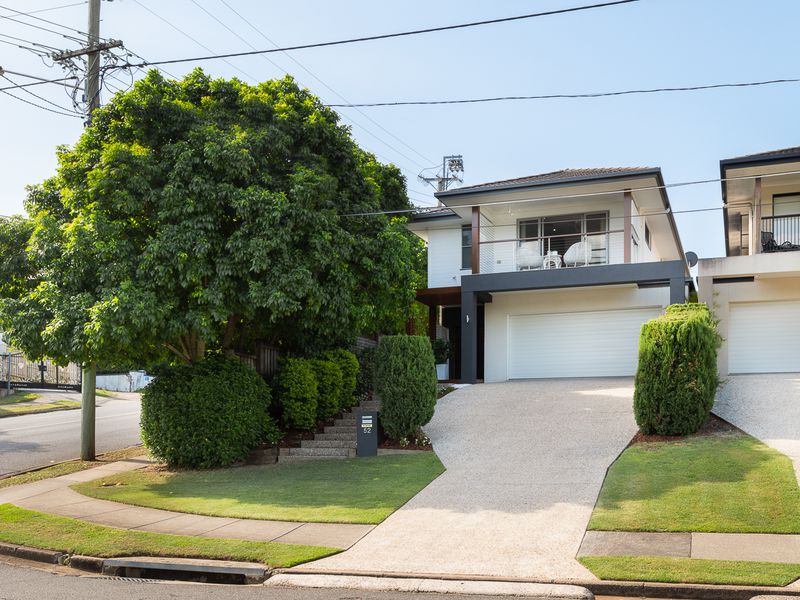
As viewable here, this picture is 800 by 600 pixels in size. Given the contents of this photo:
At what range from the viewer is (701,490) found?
34.4ft

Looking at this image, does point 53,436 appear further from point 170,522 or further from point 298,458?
point 170,522

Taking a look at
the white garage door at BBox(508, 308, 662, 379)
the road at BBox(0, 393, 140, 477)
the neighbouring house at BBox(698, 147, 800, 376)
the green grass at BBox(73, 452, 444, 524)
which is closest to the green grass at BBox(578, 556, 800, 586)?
the green grass at BBox(73, 452, 444, 524)

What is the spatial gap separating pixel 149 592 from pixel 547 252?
60.3ft

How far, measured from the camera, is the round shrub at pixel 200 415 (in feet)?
47.6

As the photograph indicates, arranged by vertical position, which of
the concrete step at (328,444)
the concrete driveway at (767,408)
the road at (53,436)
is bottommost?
the road at (53,436)

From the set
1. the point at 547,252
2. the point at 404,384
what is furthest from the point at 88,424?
the point at 547,252

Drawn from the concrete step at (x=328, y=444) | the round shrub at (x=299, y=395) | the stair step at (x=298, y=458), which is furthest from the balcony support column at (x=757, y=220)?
the stair step at (x=298, y=458)

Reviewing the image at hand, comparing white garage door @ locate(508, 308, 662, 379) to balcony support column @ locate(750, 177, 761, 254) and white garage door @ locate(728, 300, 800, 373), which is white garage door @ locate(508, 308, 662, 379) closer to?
white garage door @ locate(728, 300, 800, 373)

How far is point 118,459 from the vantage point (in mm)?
16625

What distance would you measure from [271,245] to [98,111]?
178 inches

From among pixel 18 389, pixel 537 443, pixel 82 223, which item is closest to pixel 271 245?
pixel 82 223

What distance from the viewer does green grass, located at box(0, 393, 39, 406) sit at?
30.0 meters

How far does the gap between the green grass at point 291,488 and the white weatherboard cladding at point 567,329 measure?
9.85 meters

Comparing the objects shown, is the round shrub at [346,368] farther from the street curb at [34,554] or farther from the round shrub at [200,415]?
the street curb at [34,554]
